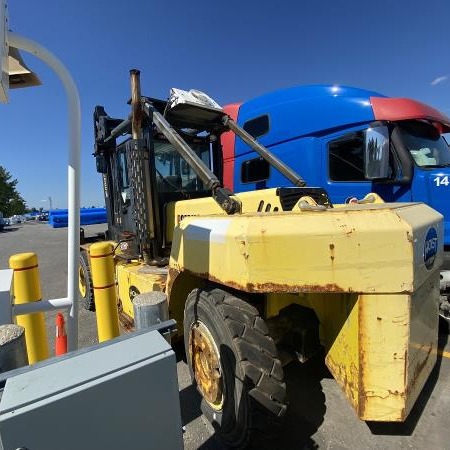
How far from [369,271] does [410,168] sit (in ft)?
8.36

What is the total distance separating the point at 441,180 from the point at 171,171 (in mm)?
3232

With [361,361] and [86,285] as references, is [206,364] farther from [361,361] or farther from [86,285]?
[86,285]

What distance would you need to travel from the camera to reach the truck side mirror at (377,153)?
370cm

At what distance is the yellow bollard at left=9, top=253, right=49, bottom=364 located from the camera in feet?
8.09

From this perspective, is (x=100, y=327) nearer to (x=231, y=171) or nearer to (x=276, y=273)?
(x=276, y=273)

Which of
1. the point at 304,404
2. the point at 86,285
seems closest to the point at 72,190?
A: the point at 304,404

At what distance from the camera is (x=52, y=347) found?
13.4 feet

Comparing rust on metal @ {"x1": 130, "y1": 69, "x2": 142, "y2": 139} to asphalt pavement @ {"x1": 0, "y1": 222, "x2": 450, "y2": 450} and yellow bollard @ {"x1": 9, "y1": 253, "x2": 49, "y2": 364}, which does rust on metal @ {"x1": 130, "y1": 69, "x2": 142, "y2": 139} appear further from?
asphalt pavement @ {"x1": 0, "y1": 222, "x2": 450, "y2": 450}

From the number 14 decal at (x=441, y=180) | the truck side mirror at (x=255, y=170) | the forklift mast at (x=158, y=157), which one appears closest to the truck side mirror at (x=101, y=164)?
the forklift mast at (x=158, y=157)

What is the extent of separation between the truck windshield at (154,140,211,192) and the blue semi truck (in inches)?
54.2

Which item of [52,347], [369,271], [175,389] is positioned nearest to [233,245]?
[369,271]

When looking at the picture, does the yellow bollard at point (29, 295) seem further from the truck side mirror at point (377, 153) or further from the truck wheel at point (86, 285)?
the truck side mirror at point (377, 153)

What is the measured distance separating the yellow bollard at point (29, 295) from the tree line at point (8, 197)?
56748mm

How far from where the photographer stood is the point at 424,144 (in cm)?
415
